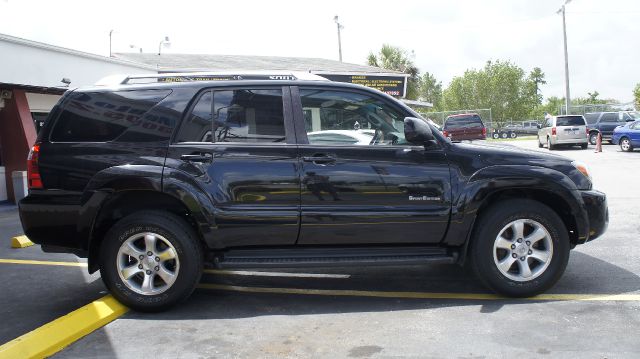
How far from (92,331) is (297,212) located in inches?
69.9

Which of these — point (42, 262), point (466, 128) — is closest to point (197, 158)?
point (42, 262)

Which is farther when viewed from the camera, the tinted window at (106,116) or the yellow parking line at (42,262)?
the yellow parking line at (42,262)

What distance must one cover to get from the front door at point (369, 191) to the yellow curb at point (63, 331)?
1668mm

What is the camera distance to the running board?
4391 mm

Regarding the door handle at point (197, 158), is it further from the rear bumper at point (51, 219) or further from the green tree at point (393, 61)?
the green tree at point (393, 61)

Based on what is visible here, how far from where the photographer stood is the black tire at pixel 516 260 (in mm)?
4477

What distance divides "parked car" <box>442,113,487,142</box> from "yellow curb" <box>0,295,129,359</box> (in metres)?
19.8

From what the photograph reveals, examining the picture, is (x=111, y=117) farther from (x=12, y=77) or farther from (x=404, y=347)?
(x=12, y=77)

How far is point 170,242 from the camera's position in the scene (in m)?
4.38

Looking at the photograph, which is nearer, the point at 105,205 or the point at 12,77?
the point at 105,205

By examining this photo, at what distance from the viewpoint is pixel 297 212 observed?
438 cm

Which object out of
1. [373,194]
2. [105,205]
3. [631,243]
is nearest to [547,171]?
[373,194]

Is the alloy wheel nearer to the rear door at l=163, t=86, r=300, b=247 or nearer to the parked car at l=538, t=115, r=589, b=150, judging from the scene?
the rear door at l=163, t=86, r=300, b=247

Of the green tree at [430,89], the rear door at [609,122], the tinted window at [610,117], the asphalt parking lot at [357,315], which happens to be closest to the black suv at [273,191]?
the asphalt parking lot at [357,315]
